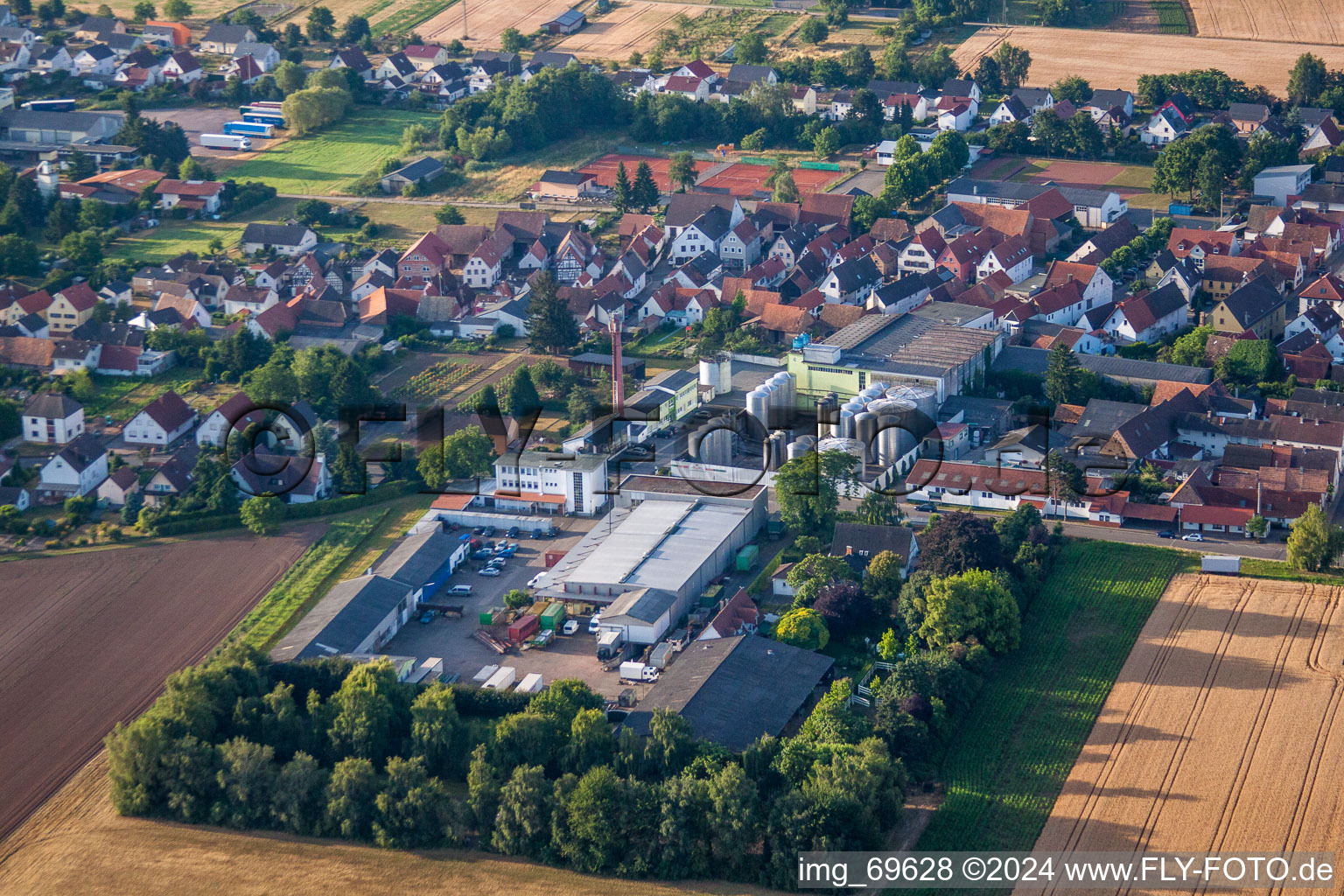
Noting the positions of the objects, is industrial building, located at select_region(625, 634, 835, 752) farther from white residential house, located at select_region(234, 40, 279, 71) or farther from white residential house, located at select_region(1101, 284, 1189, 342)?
white residential house, located at select_region(234, 40, 279, 71)

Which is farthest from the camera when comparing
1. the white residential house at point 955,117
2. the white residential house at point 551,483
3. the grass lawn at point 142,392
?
the white residential house at point 955,117

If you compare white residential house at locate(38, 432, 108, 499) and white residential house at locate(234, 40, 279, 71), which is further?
white residential house at locate(234, 40, 279, 71)

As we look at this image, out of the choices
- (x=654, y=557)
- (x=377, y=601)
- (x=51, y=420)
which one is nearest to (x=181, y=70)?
(x=51, y=420)

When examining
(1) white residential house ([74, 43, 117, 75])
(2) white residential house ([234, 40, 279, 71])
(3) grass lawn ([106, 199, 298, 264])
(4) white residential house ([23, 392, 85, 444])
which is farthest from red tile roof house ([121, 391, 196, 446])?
(1) white residential house ([74, 43, 117, 75])

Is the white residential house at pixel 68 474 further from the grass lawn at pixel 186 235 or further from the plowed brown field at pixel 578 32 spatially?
the plowed brown field at pixel 578 32

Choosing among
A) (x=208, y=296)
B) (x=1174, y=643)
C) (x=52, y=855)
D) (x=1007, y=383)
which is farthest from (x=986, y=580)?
(x=208, y=296)

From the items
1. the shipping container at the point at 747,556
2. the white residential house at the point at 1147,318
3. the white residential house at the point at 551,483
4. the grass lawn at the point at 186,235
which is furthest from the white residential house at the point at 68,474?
the white residential house at the point at 1147,318
